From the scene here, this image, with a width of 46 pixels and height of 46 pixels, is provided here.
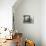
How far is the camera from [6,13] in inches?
157

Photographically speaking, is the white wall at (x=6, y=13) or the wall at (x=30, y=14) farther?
the wall at (x=30, y=14)

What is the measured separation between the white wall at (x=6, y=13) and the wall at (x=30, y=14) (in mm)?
864

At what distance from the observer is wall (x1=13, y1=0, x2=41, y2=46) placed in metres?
4.87

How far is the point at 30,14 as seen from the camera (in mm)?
4879

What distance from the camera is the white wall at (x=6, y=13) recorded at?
3.92 m

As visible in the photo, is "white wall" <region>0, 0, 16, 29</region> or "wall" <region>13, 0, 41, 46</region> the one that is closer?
"white wall" <region>0, 0, 16, 29</region>

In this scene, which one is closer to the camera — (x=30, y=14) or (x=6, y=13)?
(x=6, y=13)

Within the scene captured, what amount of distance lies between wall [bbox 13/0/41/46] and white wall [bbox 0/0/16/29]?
0.86m

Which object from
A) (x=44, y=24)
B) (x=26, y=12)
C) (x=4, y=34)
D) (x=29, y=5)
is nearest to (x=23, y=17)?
(x=26, y=12)

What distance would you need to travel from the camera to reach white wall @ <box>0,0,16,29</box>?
3922 millimetres

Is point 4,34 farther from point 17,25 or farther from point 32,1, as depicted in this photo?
point 32,1

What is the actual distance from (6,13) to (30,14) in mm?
1298

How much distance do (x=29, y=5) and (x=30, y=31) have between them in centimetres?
117

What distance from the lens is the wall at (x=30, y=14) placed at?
4.87m
